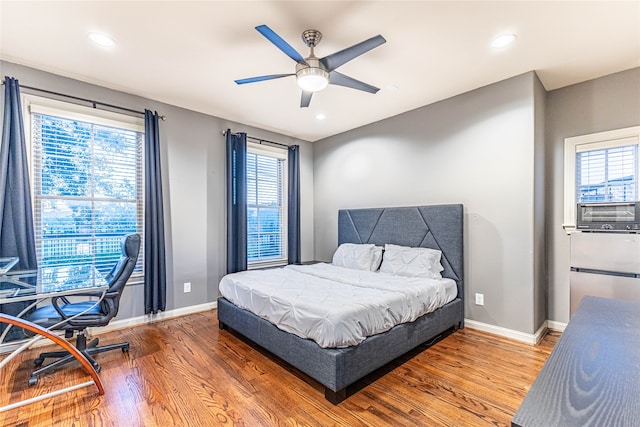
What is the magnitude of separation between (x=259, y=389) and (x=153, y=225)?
2.39m

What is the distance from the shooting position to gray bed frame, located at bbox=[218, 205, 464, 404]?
6.93 ft

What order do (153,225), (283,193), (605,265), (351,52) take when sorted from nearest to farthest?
(351,52) < (605,265) < (153,225) < (283,193)

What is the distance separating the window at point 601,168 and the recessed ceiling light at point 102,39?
4707mm

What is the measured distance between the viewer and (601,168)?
Result: 3127 millimetres

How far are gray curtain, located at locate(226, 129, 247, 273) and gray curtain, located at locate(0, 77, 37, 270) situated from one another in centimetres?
207

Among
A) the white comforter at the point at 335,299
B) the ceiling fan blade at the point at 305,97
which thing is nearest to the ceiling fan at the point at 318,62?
the ceiling fan blade at the point at 305,97

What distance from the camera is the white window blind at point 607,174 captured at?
9.68ft

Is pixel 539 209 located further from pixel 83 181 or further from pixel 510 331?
pixel 83 181

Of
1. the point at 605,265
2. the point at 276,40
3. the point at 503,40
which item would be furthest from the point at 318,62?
the point at 605,265

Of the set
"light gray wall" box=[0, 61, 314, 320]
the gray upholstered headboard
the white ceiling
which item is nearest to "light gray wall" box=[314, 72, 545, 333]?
the gray upholstered headboard

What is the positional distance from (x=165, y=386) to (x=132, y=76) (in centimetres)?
305

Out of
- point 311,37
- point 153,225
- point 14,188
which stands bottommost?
point 153,225

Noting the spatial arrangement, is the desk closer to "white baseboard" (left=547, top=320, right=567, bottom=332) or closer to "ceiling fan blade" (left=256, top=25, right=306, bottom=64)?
"ceiling fan blade" (left=256, top=25, right=306, bottom=64)

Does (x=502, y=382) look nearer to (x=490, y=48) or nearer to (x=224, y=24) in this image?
(x=490, y=48)
